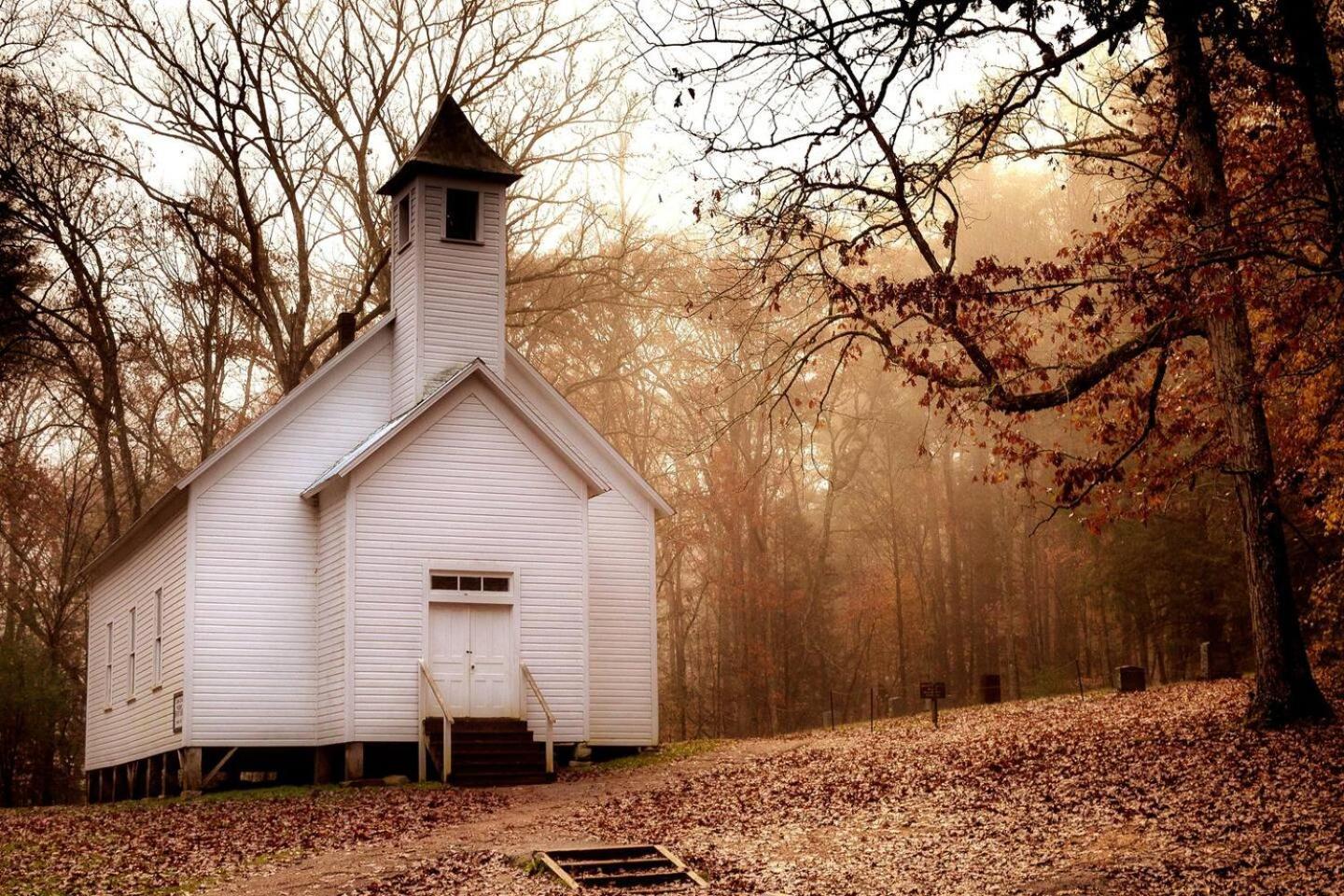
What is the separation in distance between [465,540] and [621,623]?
3939mm

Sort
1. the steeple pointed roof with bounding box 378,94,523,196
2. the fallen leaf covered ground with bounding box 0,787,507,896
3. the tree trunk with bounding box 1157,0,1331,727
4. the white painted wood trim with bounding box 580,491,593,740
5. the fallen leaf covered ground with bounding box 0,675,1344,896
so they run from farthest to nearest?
the steeple pointed roof with bounding box 378,94,523,196 < the white painted wood trim with bounding box 580,491,593,740 < the tree trunk with bounding box 1157,0,1331,727 < the fallen leaf covered ground with bounding box 0,787,507,896 < the fallen leaf covered ground with bounding box 0,675,1344,896

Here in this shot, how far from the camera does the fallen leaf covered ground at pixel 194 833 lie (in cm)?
1438

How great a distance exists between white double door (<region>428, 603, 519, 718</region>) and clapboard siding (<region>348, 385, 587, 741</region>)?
0.31m

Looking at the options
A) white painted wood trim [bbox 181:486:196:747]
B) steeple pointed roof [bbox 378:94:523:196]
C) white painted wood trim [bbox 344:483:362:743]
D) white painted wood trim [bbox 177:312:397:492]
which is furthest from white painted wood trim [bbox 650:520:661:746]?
white painted wood trim [bbox 181:486:196:747]

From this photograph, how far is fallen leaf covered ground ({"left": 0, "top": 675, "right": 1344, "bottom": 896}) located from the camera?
12.6 meters

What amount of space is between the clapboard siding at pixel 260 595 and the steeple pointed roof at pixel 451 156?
4.67 metres

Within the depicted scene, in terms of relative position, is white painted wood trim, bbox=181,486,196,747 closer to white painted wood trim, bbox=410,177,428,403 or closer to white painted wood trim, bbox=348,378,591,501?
white painted wood trim, bbox=348,378,591,501

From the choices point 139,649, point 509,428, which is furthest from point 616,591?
point 139,649

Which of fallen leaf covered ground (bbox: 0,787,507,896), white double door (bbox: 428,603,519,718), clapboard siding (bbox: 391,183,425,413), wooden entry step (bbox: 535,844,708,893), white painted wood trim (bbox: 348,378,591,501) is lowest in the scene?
wooden entry step (bbox: 535,844,708,893)

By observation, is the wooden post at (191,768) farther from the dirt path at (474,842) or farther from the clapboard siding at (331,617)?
the dirt path at (474,842)

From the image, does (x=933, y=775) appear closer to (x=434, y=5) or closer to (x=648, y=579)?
(x=648, y=579)

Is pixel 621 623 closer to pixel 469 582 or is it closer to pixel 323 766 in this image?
pixel 469 582

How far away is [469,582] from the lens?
2391 centimetres

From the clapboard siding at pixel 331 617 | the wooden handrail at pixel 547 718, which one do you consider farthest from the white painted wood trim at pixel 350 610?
the wooden handrail at pixel 547 718
